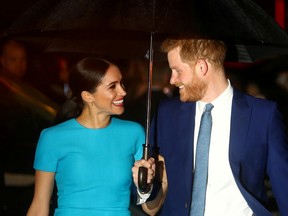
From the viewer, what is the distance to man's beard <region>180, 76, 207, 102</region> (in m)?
4.13

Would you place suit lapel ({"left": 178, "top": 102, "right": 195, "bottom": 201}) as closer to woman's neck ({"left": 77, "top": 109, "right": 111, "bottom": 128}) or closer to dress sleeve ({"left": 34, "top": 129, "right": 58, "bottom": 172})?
woman's neck ({"left": 77, "top": 109, "right": 111, "bottom": 128})

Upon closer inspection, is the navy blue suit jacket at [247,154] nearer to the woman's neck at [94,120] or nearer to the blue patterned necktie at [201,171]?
the blue patterned necktie at [201,171]

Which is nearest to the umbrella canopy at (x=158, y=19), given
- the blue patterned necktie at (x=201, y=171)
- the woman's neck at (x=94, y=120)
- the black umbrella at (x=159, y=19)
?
the black umbrella at (x=159, y=19)

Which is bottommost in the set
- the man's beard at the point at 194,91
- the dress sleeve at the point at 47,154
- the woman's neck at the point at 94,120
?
the dress sleeve at the point at 47,154

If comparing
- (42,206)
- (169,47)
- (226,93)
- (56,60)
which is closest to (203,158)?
(226,93)

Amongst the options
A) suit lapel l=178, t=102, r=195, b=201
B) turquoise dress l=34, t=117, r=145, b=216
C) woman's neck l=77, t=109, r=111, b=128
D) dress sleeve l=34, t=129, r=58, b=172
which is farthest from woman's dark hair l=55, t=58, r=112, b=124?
suit lapel l=178, t=102, r=195, b=201

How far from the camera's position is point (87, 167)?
4414 millimetres

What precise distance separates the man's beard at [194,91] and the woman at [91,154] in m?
0.59

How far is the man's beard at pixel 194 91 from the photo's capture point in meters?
4.13

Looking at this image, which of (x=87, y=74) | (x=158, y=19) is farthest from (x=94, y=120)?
A: (x=158, y=19)

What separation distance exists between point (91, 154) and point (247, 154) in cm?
108

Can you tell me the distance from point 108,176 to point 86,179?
15 cm

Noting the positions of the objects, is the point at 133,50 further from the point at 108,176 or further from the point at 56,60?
the point at 56,60

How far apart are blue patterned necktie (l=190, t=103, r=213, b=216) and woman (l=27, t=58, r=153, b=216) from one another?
0.57 m
